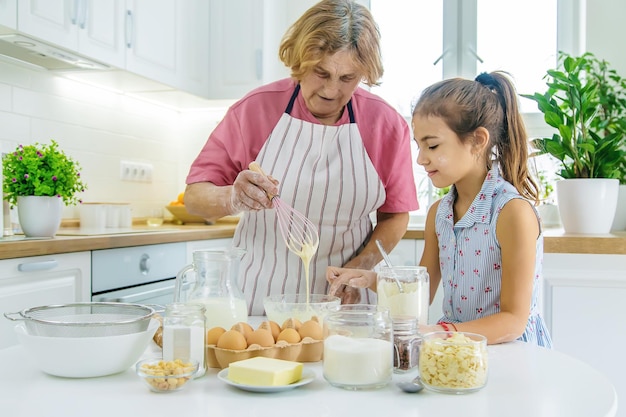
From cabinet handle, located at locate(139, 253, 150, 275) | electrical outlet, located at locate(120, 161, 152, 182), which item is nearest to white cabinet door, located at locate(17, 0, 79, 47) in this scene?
cabinet handle, located at locate(139, 253, 150, 275)

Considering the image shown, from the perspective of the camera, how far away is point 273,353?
1.00 metres

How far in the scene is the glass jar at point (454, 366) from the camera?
2.91ft

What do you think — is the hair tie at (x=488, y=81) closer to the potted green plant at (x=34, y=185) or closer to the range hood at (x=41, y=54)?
the potted green plant at (x=34, y=185)

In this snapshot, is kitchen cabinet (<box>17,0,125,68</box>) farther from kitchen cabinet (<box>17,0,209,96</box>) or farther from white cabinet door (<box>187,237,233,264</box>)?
white cabinet door (<box>187,237,233,264</box>)

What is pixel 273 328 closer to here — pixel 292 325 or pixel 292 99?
pixel 292 325

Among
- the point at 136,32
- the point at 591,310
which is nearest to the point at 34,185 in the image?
the point at 136,32

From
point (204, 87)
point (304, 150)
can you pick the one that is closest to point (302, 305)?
point (304, 150)

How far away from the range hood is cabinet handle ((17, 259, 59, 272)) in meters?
0.84

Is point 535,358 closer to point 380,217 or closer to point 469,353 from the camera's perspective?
point 469,353

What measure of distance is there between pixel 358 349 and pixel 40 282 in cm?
158

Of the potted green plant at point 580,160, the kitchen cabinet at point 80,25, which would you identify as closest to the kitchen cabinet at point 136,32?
the kitchen cabinet at point 80,25

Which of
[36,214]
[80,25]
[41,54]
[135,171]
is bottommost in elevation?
[36,214]

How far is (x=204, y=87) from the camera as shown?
366 centimetres

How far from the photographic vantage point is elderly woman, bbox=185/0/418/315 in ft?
5.99
